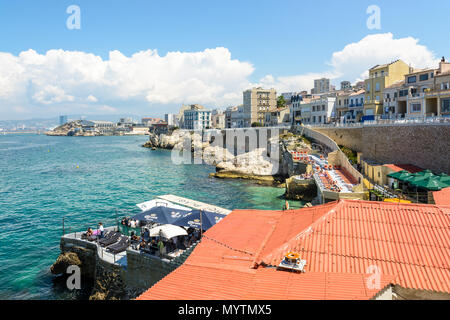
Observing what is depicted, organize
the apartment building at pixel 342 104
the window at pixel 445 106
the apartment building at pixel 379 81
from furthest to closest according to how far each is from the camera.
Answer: the apartment building at pixel 342 104, the apartment building at pixel 379 81, the window at pixel 445 106

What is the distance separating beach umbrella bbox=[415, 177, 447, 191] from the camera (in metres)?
21.2

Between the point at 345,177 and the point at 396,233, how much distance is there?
2342cm

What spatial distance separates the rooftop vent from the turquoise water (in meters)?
13.5

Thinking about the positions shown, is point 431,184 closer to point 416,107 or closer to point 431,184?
point 431,184

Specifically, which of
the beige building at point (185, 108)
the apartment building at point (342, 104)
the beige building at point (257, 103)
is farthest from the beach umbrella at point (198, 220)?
the beige building at point (185, 108)

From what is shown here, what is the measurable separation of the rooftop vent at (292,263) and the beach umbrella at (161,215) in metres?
10.9

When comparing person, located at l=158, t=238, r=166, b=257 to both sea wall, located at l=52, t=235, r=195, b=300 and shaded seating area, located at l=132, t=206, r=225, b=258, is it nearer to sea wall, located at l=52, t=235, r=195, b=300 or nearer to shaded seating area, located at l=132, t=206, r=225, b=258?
shaded seating area, located at l=132, t=206, r=225, b=258

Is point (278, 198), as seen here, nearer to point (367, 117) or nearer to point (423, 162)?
point (423, 162)

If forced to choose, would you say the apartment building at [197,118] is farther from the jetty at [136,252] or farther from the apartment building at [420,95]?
the jetty at [136,252]

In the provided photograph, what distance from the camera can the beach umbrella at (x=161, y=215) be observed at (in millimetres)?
19098

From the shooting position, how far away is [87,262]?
61.7 ft

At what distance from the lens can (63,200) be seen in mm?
37188
